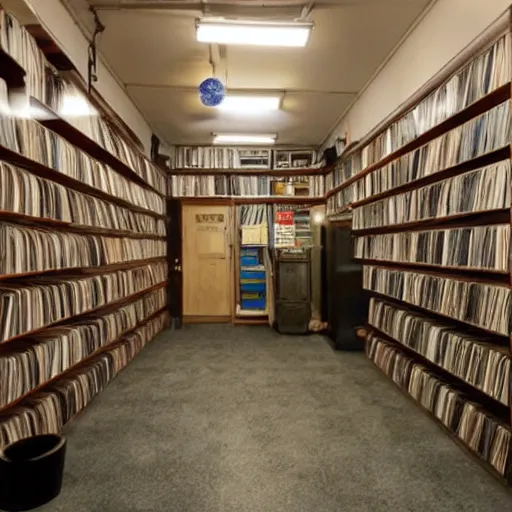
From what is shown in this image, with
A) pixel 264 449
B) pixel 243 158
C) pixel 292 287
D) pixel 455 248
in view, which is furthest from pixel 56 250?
pixel 243 158

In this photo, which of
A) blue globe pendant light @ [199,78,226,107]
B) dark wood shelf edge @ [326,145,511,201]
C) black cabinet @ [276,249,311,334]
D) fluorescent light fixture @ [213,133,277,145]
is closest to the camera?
dark wood shelf edge @ [326,145,511,201]

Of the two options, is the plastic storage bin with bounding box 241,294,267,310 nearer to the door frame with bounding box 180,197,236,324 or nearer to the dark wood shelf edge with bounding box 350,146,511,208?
the door frame with bounding box 180,197,236,324

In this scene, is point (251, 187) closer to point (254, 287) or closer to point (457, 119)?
point (254, 287)

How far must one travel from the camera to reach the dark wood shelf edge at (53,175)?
6.16 ft

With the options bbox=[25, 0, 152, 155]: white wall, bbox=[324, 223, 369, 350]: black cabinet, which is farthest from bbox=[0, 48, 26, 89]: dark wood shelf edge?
bbox=[324, 223, 369, 350]: black cabinet

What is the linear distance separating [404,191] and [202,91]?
1778 millimetres

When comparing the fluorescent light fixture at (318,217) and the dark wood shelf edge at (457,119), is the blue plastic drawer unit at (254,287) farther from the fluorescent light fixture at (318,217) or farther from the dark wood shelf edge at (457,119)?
the dark wood shelf edge at (457,119)

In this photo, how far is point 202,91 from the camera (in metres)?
3.19

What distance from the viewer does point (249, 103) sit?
404 cm

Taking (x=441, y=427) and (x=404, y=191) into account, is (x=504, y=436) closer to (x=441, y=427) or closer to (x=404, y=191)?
(x=441, y=427)

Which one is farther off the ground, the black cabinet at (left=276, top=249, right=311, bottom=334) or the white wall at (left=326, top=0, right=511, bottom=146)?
the white wall at (left=326, top=0, right=511, bottom=146)

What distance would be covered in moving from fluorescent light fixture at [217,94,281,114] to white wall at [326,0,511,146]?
2.92 feet

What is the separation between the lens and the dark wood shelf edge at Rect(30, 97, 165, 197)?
7.34 feet

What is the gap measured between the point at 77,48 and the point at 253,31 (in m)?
1.22
